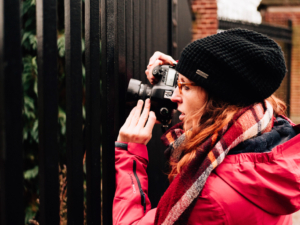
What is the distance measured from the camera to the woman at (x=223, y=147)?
96 centimetres

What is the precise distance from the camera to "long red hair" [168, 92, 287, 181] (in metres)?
1.12

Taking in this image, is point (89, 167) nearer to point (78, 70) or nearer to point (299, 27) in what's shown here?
point (78, 70)

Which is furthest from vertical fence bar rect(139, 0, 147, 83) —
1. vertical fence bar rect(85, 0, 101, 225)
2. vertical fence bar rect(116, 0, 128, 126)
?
vertical fence bar rect(85, 0, 101, 225)

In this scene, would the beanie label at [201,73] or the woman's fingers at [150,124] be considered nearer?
the beanie label at [201,73]

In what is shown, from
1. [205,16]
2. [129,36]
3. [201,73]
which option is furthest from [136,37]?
[205,16]

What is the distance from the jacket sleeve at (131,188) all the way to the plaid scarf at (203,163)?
126mm

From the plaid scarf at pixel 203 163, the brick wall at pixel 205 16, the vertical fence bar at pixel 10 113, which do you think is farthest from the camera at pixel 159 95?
the brick wall at pixel 205 16

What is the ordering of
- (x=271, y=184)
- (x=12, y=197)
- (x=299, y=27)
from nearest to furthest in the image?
(x=12, y=197)
(x=271, y=184)
(x=299, y=27)

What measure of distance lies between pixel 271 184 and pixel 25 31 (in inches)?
69.1

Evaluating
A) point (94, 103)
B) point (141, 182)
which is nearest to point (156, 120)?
point (141, 182)

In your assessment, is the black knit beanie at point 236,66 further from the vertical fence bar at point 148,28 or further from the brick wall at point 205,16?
the brick wall at point 205,16

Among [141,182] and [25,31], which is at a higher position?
[25,31]

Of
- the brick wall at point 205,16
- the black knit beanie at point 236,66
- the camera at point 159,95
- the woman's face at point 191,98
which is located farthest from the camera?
the brick wall at point 205,16

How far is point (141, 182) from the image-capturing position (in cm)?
129
